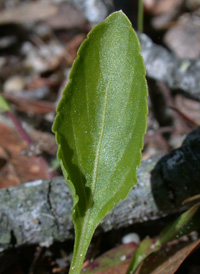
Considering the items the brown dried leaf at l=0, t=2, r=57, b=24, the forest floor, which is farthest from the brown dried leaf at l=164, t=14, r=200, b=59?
the brown dried leaf at l=0, t=2, r=57, b=24

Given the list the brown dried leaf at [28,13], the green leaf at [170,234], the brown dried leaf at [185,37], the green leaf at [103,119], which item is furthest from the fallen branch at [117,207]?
the brown dried leaf at [28,13]

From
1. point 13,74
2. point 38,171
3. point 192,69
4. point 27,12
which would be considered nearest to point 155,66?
point 192,69

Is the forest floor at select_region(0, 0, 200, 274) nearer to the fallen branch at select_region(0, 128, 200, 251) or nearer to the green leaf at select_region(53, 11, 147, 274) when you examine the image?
the fallen branch at select_region(0, 128, 200, 251)

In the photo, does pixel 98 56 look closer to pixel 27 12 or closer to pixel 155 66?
pixel 155 66

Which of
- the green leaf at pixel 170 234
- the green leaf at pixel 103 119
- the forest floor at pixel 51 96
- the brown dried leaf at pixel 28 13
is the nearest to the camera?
the green leaf at pixel 103 119

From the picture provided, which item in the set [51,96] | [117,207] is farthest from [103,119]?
[51,96]

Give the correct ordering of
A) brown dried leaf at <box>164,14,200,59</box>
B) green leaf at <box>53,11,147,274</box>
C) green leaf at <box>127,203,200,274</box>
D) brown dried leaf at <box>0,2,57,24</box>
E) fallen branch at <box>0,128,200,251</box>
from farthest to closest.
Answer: brown dried leaf at <box>0,2,57,24</box>
brown dried leaf at <box>164,14,200,59</box>
fallen branch at <box>0,128,200,251</box>
green leaf at <box>127,203,200,274</box>
green leaf at <box>53,11,147,274</box>

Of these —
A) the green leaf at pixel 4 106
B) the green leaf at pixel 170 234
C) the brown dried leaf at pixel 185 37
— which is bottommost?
the brown dried leaf at pixel 185 37

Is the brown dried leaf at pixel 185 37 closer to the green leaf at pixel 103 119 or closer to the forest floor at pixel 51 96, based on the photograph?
the forest floor at pixel 51 96

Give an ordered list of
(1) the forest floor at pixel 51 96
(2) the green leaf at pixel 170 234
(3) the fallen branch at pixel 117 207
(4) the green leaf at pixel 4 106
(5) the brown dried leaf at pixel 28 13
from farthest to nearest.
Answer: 1. (5) the brown dried leaf at pixel 28 13
2. (4) the green leaf at pixel 4 106
3. (1) the forest floor at pixel 51 96
4. (3) the fallen branch at pixel 117 207
5. (2) the green leaf at pixel 170 234
